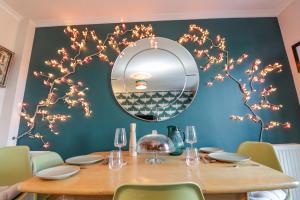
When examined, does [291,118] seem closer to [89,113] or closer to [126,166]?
[126,166]

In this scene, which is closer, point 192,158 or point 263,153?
point 192,158

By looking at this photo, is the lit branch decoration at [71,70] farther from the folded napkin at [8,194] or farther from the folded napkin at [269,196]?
the folded napkin at [269,196]

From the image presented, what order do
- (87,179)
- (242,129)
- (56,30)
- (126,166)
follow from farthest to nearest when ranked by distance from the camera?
(56,30) → (242,129) → (126,166) → (87,179)

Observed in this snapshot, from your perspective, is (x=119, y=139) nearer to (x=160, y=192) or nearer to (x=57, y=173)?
(x=57, y=173)

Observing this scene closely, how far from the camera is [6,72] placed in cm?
190

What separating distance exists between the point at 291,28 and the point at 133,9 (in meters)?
1.98

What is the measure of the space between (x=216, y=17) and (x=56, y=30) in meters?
2.20

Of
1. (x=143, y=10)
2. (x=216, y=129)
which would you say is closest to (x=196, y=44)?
(x=143, y=10)

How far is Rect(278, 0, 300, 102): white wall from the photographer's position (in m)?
1.83

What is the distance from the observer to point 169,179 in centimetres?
79

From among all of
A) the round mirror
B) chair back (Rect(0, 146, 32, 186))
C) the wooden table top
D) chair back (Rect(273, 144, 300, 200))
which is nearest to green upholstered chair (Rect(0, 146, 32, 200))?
chair back (Rect(0, 146, 32, 186))

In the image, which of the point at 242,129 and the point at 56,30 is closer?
the point at 242,129

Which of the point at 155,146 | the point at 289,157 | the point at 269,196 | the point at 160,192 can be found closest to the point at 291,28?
the point at 289,157

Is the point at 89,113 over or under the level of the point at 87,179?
over
